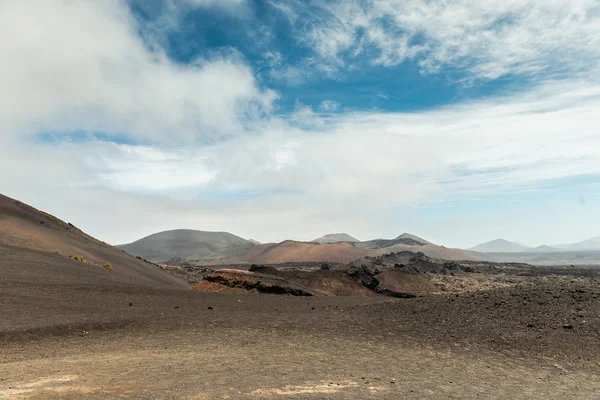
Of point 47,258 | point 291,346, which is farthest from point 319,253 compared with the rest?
point 291,346

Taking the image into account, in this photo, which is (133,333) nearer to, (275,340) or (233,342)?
(233,342)

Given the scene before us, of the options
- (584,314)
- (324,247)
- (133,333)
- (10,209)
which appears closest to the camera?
(133,333)

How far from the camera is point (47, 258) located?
96.8 ft

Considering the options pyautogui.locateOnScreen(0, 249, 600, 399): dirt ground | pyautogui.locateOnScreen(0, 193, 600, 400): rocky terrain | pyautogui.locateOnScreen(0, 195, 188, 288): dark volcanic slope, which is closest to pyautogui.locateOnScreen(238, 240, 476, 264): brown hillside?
pyautogui.locateOnScreen(0, 195, 188, 288): dark volcanic slope

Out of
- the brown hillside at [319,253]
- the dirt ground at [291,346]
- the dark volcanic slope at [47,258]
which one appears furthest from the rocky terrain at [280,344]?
the brown hillside at [319,253]

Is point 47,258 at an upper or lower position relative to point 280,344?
upper

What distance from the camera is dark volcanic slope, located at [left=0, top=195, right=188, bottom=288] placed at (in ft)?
81.3

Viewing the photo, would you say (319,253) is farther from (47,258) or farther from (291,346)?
(291,346)

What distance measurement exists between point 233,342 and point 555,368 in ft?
29.6

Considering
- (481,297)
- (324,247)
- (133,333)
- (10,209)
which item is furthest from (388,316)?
(324,247)

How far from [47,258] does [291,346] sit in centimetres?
2385

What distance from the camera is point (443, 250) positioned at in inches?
6781

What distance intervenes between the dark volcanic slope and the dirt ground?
1744 mm

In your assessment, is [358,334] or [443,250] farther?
[443,250]
